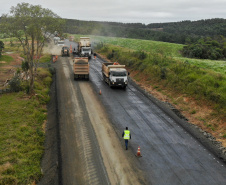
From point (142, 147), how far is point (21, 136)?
29.5 ft

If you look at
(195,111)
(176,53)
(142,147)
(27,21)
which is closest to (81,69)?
(27,21)

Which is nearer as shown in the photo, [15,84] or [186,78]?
[15,84]

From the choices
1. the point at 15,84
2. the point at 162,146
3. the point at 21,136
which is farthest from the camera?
the point at 15,84

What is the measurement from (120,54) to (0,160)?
38.2 metres

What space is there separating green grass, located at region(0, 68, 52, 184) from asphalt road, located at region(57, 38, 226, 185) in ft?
5.73

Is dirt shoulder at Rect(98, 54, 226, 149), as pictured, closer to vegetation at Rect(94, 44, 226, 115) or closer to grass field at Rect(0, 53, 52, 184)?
vegetation at Rect(94, 44, 226, 115)

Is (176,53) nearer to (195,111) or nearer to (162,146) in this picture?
(195,111)

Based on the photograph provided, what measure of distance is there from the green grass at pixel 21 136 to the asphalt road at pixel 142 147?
175 centimetres

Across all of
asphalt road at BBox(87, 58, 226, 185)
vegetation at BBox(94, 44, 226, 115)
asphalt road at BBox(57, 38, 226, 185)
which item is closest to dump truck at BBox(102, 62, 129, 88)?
asphalt road at BBox(57, 38, 226, 185)

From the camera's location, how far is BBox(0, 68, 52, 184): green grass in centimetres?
1180

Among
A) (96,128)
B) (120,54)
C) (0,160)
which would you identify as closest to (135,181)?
(96,128)

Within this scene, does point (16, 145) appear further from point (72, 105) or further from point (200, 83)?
point (200, 83)

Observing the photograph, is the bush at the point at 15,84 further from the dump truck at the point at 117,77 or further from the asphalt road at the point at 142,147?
the dump truck at the point at 117,77

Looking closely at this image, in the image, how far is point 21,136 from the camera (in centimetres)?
1536
